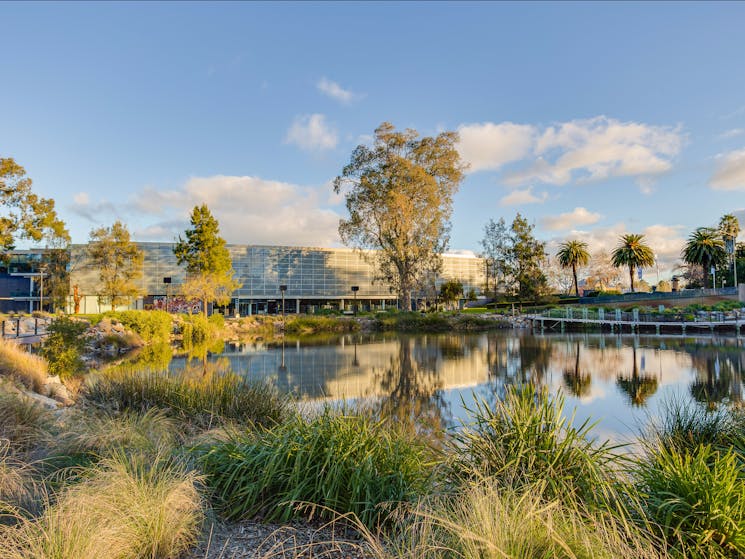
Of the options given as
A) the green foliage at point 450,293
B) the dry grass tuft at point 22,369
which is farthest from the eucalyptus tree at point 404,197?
the dry grass tuft at point 22,369

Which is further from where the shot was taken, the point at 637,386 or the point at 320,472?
the point at 637,386

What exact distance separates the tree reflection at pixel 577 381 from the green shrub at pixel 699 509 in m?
7.50

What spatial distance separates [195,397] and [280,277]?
5896 centimetres

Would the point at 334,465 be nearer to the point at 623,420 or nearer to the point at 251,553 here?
the point at 251,553

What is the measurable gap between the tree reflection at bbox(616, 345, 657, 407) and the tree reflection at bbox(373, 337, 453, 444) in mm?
4211

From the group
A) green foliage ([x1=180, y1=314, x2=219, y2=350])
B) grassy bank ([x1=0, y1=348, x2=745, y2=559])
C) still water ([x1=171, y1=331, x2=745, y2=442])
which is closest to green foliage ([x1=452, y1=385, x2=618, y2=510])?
grassy bank ([x1=0, y1=348, x2=745, y2=559])

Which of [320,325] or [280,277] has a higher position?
[280,277]

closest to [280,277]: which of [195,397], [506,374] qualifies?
[506,374]

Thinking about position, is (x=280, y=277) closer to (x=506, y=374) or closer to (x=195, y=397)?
(x=506, y=374)

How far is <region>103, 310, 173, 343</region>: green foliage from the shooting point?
25.7 m

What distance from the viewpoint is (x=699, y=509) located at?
316 centimetres

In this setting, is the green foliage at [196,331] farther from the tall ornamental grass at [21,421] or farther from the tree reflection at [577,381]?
the tall ornamental grass at [21,421]

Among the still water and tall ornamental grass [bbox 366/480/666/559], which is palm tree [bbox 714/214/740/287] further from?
tall ornamental grass [bbox 366/480/666/559]

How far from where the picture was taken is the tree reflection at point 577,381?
11.0 metres
